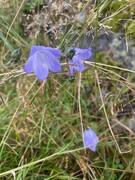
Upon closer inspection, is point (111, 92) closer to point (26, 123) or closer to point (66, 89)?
point (66, 89)

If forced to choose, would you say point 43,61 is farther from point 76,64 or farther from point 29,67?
point 76,64

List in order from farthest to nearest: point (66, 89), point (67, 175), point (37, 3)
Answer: point (37, 3) → point (66, 89) → point (67, 175)

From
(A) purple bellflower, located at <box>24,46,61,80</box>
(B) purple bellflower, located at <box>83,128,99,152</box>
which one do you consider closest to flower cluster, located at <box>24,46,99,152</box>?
(A) purple bellflower, located at <box>24,46,61,80</box>

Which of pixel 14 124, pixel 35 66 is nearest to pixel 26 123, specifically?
pixel 14 124

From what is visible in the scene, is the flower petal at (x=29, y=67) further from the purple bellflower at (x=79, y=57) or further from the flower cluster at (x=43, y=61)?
the purple bellflower at (x=79, y=57)

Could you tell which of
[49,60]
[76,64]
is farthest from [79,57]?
[49,60]

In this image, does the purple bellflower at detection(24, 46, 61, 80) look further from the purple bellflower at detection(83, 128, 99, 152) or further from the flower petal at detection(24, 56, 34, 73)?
the purple bellflower at detection(83, 128, 99, 152)
